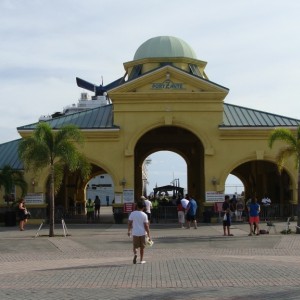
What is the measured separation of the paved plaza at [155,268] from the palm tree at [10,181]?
779 cm

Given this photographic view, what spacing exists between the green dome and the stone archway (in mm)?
4731

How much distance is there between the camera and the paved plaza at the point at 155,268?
11031 millimetres

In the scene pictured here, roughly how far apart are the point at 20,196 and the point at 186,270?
72.5 feet

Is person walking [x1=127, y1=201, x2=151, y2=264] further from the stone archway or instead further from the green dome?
the green dome

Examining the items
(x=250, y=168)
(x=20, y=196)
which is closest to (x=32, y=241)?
(x=20, y=196)

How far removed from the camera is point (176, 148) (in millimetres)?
43938

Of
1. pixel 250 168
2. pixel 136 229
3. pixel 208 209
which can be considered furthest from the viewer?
pixel 250 168

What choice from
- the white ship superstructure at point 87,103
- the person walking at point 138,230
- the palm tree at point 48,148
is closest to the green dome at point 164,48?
the palm tree at point 48,148

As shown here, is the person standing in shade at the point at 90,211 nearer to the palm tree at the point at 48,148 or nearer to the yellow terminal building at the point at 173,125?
the yellow terminal building at the point at 173,125

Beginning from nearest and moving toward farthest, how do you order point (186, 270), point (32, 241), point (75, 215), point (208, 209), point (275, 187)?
point (186, 270), point (32, 241), point (208, 209), point (75, 215), point (275, 187)

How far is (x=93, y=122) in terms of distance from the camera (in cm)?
3425

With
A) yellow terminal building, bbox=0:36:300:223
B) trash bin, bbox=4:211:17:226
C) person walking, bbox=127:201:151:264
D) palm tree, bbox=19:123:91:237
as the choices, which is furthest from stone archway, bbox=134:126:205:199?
person walking, bbox=127:201:151:264

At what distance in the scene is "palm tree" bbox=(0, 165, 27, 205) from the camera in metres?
31.4

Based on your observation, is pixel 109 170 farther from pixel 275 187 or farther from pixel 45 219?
pixel 275 187
